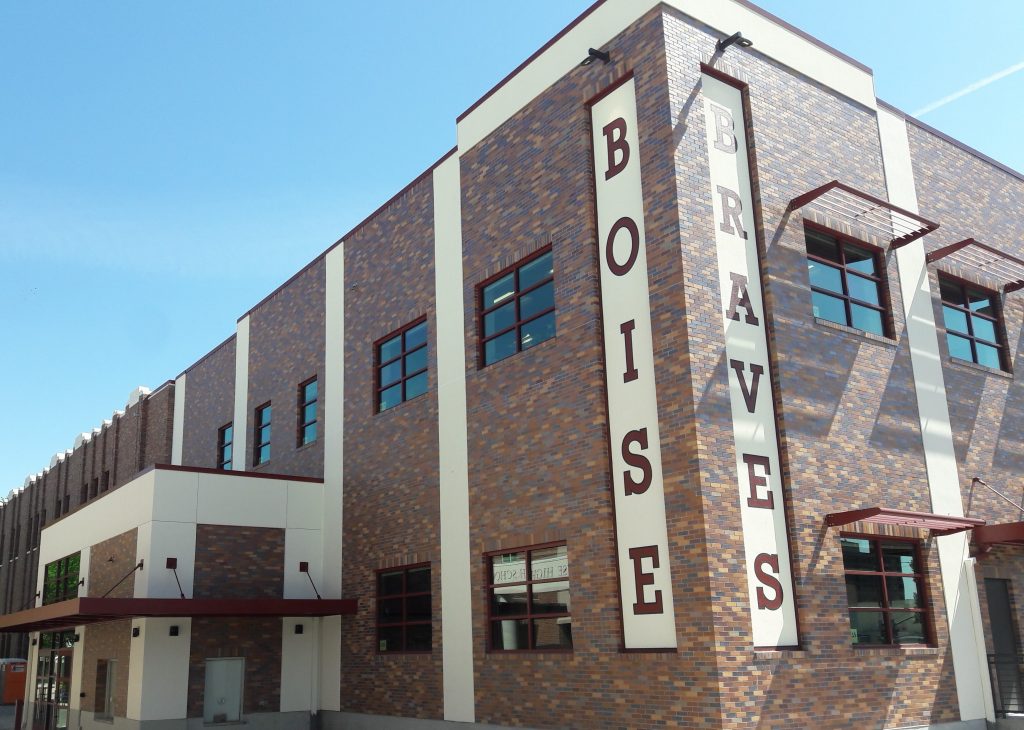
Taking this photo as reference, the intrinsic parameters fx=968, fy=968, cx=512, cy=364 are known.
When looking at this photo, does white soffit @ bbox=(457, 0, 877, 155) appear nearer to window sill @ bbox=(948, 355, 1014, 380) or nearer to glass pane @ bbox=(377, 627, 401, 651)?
window sill @ bbox=(948, 355, 1014, 380)

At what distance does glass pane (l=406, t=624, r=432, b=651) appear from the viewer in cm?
2011

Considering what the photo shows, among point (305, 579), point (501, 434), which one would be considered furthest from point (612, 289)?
point (305, 579)

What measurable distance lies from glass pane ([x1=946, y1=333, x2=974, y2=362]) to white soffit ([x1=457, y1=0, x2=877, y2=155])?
5.01m

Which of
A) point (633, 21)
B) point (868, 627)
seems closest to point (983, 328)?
point (868, 627)

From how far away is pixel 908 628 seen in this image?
644 inches

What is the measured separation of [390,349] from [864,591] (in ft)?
39.6

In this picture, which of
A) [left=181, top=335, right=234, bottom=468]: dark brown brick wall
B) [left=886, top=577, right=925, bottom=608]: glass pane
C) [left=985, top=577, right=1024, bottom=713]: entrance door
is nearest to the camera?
[left=886, top=577, right=925, bottom=608]: glass pane

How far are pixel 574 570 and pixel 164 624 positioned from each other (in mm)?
10540

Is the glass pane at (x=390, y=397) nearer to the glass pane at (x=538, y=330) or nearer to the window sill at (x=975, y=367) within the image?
the glass pane at (x=538, y=330)

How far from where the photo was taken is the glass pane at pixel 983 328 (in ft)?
67.2

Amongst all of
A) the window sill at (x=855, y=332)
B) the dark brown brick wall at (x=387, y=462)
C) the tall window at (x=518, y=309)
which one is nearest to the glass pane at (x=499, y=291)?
the tall window at (x=518, y=309)

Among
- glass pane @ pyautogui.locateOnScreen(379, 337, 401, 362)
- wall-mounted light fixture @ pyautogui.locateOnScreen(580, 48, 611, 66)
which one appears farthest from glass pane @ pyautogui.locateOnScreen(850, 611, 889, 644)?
glass pane @ pyautogui.locateOnScreen(379, 337, 401, 362)

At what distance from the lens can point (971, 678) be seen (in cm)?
1677

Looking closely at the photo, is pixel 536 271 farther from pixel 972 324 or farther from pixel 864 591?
pixel 972 324
